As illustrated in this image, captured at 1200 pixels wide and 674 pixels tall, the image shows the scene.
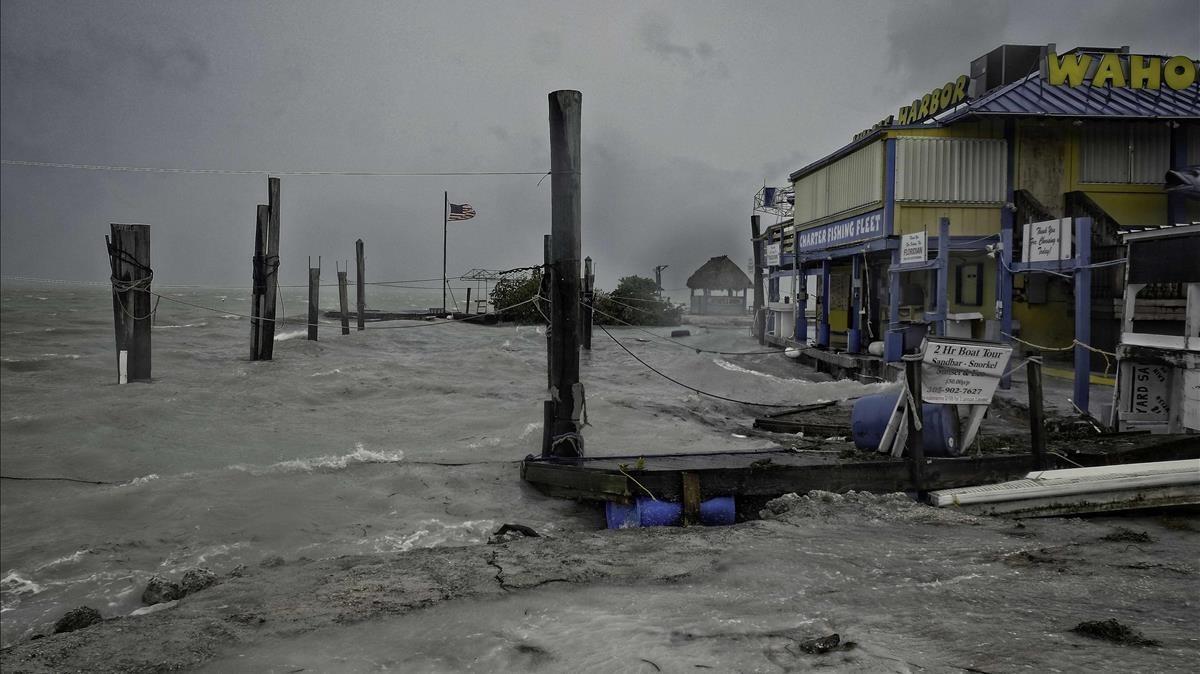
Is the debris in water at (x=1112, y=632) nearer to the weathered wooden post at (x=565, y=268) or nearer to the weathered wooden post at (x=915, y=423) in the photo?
the weathered wooden post at (x=915, y=423)

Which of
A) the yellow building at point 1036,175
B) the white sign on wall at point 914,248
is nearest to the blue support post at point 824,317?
the yellow building at point 1036,175

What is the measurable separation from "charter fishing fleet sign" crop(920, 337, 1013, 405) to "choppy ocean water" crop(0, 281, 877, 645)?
370cm

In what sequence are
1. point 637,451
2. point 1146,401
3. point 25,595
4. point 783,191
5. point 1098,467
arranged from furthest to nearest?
1. point 783,191
2. point 637,451
3. point 1146,401
4. point 1098,467
5. point 25,595

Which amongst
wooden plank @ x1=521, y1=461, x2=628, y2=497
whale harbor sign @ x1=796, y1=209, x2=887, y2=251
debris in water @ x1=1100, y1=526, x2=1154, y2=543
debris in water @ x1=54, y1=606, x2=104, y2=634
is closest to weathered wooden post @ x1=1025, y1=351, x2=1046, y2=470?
debris in water @ x1=1100, y1=526, x2=1154, y2=543

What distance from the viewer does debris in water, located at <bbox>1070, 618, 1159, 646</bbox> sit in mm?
4105

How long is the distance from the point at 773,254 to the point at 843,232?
6.81 meters

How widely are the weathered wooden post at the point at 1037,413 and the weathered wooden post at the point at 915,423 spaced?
108 centimetres

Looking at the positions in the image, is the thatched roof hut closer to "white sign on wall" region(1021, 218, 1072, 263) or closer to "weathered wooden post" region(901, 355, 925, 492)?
"white sign on wall" region(1021, 218, 1072, 263)

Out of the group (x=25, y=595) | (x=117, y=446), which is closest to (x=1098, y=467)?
(x=25, y=595)

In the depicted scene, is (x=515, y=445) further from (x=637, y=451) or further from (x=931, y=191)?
(x=931, y=191)

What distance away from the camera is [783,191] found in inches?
1282

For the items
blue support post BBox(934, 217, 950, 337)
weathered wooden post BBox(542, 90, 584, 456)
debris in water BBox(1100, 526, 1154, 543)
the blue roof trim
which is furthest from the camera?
the blue roof trim

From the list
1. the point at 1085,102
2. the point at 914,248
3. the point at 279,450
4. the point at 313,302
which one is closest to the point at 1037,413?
the point at 914,248

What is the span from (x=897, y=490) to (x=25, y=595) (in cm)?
768
